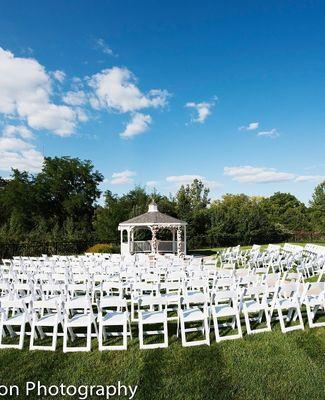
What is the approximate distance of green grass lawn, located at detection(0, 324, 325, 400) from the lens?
4.13 meters

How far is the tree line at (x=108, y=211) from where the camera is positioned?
27625mm

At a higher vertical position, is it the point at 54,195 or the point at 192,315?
the point at 54,195

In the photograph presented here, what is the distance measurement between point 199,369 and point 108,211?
23394mm

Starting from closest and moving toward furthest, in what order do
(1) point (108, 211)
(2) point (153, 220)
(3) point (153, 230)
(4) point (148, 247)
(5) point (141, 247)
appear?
(2) point (153, 220) → (3) point (153, 230) → (5) point (141, 247) → (4) point (148, 247) → (1) point (108, 211)

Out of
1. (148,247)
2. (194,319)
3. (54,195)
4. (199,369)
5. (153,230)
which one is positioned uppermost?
(54,195)

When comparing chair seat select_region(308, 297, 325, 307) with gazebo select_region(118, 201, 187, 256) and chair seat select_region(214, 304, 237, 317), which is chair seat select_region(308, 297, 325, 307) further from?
gazebo select_region(118, 201, 187, 256)

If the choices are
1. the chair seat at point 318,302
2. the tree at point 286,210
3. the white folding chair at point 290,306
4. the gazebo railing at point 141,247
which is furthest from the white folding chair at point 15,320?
the tree at point 286,210

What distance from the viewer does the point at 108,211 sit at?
2759 cm

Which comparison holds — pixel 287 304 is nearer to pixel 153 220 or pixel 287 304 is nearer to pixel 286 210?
pixel 153 220

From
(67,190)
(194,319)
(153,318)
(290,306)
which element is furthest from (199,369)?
(67,190)

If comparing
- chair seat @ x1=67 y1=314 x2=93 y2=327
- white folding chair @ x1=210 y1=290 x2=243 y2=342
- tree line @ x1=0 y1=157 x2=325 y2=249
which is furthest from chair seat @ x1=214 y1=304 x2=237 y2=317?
tree line @ x1=0 y1=157 x2=325 y2=249

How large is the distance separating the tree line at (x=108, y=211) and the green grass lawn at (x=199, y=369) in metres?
17.4

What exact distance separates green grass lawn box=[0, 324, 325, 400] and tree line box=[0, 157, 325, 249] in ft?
57.1

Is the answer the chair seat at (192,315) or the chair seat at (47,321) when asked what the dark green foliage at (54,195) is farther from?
the chair seat at (192,315)
